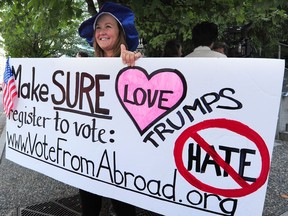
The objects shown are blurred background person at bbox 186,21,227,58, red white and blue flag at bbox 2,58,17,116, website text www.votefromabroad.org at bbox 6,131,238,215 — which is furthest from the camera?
blurred background person at bbox 186,21,227,58

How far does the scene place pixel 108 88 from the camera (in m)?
→ 2.32

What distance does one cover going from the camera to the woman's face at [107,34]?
95.3 inches

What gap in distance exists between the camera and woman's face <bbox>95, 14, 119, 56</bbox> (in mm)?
2422

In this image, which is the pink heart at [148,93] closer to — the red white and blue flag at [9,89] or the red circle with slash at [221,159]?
the red circle with slash at [221,159]

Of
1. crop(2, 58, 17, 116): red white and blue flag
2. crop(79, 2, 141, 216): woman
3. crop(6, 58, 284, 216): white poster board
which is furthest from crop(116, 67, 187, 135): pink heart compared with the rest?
crop(2, 58, 17, 116): red white and blue flag

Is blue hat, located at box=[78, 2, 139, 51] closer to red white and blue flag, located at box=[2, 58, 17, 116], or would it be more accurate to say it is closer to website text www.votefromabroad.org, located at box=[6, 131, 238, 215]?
website text www.votefromabroad.org, located at box=[6, 131, 238, 215]

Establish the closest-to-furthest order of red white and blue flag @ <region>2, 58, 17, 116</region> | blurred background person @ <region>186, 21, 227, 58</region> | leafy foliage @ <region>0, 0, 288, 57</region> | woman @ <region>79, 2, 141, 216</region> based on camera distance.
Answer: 1. woman @ <region>79, 2, 141, 216</region>
2. red white and blue flag @ <region>2, 58, 17, 116</region>
3. leafy foliage @ <region>0, 0, 288, 57</region>
4. blurred background person @ <region>186, 21, 227, 58</region>

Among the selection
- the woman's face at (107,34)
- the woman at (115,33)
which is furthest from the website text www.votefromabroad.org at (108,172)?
the woman's face at (107,34)

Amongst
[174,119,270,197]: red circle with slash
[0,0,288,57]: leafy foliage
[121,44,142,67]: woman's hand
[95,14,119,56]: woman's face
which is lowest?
Answer: [174,119,270,197]: red circle with slash

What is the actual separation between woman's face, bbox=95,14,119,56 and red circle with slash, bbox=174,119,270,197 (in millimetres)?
851

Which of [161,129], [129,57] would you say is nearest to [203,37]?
[129,57]

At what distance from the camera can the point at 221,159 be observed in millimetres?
1884

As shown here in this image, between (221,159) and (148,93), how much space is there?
0.58 m

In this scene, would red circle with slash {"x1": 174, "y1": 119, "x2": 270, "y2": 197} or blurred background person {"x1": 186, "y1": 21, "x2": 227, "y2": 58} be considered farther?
blurred background person {"x1": 186, "y1": 21, "x2": 227, "y2": 58}
